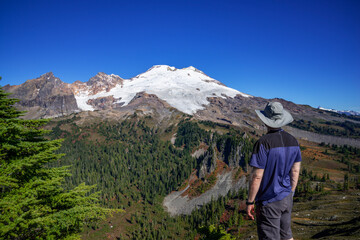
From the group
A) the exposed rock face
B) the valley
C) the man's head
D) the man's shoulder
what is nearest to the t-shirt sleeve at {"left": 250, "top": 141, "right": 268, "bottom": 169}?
the man's shoulder

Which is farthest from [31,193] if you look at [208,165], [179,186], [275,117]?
[179,186]

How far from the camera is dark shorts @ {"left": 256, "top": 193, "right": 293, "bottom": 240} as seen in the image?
15.8 ft

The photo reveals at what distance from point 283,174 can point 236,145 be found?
144m

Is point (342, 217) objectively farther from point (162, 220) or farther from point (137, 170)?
point (137, 170)

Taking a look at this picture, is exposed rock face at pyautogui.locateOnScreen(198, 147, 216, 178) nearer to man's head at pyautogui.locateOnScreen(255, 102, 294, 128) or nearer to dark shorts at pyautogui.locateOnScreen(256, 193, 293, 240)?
dark shorts at pyautogui.locateOnScreen(256, 193, 293, 240)

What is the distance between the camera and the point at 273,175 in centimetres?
486

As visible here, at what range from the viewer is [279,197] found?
15.9 feet

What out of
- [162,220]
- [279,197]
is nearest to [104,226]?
[162,220]

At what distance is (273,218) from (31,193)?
37.7 ft

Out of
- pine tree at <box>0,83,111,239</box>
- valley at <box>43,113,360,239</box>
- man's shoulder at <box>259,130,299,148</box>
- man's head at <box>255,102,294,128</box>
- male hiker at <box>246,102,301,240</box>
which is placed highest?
man's head at <box>255,102,294,128</box>

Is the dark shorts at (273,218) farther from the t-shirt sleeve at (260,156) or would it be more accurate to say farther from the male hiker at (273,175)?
the t-shirt sleeve at (260,156)

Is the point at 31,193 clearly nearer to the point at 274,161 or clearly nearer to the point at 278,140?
the point at 274,161

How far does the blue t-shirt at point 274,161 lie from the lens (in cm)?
471

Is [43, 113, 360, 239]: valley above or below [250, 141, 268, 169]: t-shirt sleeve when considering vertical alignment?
below
